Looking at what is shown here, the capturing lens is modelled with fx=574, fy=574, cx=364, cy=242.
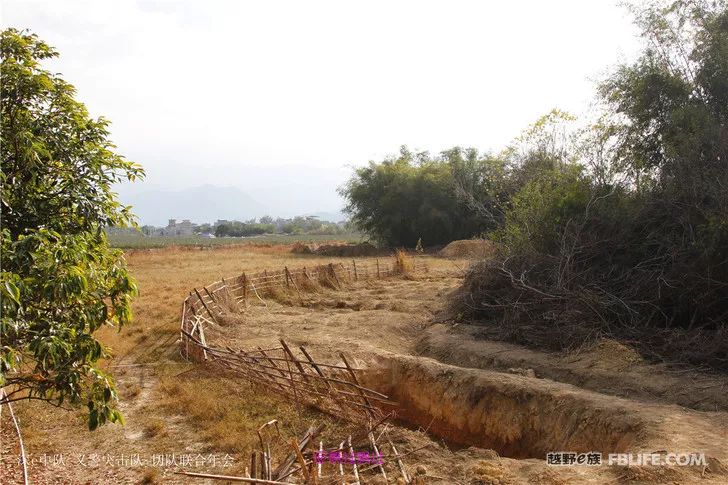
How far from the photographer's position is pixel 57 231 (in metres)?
4.16

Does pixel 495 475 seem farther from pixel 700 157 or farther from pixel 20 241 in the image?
pixel 700 157

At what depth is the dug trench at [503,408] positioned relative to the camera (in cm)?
545

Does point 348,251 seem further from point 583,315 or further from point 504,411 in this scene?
point 504,411

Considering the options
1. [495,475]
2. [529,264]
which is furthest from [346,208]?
[495,475]

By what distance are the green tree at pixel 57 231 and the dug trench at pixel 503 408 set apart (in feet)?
11.2

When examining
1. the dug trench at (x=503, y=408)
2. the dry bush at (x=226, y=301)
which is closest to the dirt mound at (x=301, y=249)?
the dry bush at (x=226, y=301)

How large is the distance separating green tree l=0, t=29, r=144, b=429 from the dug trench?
3402mm

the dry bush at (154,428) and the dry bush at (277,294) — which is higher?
the dry bush at (277,294)

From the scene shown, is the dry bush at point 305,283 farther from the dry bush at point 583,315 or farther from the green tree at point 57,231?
the green tree at point 57,231

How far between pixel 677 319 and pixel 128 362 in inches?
375

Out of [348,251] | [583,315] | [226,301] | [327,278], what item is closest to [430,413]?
[583,315]

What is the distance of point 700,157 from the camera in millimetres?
10227

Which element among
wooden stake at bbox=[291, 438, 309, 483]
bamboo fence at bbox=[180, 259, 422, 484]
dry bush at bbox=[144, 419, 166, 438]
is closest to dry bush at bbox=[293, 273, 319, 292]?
bamboo fence at bbox=[180, 259, 422, 484]

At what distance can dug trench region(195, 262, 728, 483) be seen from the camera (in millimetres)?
5449
